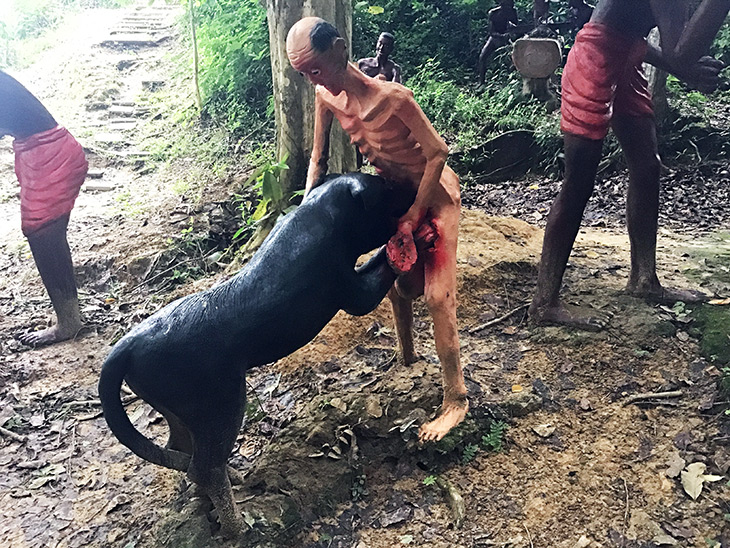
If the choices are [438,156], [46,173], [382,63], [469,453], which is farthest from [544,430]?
[382,63]

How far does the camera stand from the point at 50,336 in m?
4.16

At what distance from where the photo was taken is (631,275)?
12.0 feet

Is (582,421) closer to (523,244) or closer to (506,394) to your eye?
(506,394)

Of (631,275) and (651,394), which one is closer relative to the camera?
(651,394)

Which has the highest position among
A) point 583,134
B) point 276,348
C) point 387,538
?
point 583,134

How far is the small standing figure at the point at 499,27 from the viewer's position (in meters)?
8.21

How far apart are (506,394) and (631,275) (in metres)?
1.36

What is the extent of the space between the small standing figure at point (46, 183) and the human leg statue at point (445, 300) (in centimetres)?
277

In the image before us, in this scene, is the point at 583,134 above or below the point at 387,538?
above

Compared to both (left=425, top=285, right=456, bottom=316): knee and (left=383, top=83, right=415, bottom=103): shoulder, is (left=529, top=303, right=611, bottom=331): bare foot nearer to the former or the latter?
(left=425, top=285, right=456, bottom=316): knee

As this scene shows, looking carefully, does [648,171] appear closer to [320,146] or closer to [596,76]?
[596,76]

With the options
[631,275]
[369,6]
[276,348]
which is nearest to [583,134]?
[631,275]

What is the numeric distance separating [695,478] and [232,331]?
1.96m

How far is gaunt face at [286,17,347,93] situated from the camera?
82.9 inches
